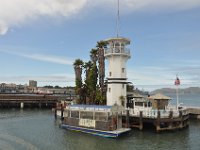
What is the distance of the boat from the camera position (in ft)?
112

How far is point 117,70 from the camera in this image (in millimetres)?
45781

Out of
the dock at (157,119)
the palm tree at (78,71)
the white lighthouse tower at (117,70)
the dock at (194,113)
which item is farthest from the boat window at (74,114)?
the dock at (194,113)

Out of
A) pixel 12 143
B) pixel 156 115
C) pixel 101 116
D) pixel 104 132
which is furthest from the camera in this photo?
pixel 156 115

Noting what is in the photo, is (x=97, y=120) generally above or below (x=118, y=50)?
below

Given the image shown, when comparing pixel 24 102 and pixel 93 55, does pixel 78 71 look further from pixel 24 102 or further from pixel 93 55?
pixel 24 102

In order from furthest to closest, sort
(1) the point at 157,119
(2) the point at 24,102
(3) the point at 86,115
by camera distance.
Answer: (2) the point at 24,102
(1) the point at 157,119
(3) the point at 86,115

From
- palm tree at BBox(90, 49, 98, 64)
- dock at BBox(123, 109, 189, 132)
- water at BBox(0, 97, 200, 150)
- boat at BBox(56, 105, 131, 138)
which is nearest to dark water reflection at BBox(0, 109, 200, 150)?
water at BBox(0, 97, 200, 150)

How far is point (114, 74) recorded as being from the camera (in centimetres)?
4597

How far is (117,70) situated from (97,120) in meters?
12.8

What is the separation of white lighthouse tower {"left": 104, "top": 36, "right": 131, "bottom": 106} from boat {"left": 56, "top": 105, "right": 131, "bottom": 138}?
7.17 metres

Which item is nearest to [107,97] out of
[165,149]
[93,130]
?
[93,130]

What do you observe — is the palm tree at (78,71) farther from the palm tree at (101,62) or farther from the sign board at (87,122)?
the sign board at (87,122)

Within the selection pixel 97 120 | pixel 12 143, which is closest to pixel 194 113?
pixel 97 120

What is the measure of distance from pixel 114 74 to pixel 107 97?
13.7ft
